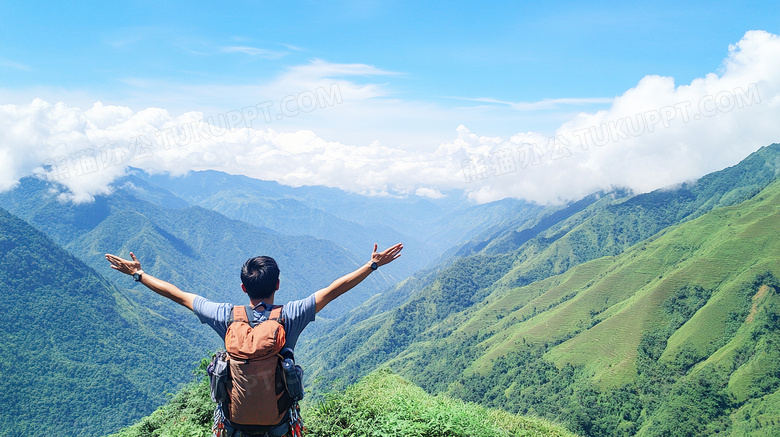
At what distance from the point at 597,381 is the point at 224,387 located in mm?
136450

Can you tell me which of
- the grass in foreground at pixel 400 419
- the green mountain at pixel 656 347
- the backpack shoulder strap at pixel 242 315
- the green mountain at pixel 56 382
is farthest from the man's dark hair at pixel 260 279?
the green mountain at pixel 56 382

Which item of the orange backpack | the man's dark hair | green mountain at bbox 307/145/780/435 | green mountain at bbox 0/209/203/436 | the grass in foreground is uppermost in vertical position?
the man's dark hair

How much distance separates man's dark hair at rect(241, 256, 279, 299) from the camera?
15.8 ft

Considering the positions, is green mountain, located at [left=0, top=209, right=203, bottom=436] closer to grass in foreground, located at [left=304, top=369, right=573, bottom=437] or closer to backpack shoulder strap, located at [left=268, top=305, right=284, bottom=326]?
grass in foreground, located at [left=304, top=369, right=573, bottom=437]

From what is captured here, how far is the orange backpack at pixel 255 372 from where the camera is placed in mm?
4344

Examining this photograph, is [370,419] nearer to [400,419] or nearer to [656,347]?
[400,419]

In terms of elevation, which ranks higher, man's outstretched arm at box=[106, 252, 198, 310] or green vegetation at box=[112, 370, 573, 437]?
man's outstretched arm at box=[106, 252, 198, 310]

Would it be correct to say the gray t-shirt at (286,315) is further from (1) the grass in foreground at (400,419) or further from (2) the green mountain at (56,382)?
(2) the green mountain at (56,382)

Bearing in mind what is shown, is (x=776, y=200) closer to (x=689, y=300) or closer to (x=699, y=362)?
(x=689, y=300)

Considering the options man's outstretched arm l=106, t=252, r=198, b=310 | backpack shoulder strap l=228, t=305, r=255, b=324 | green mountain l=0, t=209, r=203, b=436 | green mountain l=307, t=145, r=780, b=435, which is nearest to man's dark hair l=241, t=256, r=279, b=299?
backpack shoulder strap l=228, t=305, r=255, b=324

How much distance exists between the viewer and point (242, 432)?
4.81 meters

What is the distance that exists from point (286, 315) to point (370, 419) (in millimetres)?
6356

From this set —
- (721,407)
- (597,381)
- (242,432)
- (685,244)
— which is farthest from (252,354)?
(685,244)

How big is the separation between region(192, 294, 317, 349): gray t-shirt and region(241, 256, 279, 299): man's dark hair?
0.60 feet
